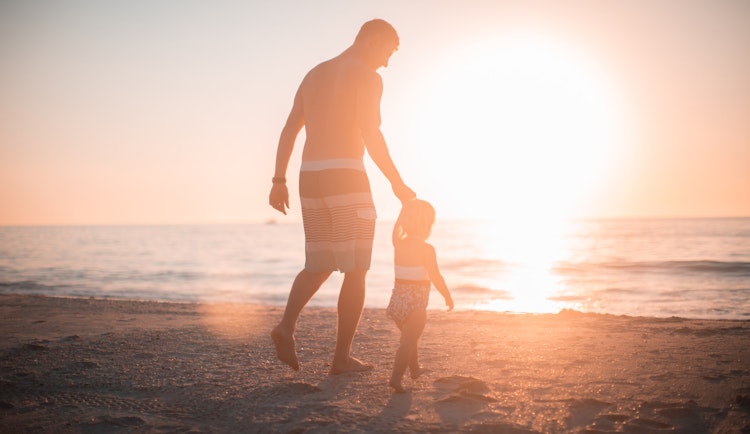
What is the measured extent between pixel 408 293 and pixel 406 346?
37 cm

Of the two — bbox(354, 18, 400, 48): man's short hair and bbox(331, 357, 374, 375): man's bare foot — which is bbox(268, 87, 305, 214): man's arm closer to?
bbox(354, 18, 400, 48): man's short hair

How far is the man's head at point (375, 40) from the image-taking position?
11.8 feet

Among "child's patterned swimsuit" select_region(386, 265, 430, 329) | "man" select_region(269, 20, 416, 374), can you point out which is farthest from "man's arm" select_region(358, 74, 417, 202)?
"child's patterned swimsuit" select_region(386, 265, 430, 329)

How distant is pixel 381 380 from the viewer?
11.4ft

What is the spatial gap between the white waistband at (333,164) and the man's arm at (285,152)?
0.31m

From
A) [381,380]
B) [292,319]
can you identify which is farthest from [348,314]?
[381,380]

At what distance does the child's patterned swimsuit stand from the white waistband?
0.74m

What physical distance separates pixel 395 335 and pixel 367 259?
209 cm

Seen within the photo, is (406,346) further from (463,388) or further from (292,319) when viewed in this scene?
(292,319)

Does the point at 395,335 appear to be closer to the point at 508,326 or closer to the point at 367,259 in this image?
the point at 508,326

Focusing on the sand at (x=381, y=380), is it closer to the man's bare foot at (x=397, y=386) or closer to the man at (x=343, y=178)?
the man's bare foot at (x=397, y=386)

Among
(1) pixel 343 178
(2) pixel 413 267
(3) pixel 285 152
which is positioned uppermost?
(3) pixel 285 152

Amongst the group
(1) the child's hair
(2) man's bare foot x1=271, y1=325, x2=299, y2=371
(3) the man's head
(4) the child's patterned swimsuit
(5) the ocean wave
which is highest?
(3) the man's head

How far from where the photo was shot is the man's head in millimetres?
3611
